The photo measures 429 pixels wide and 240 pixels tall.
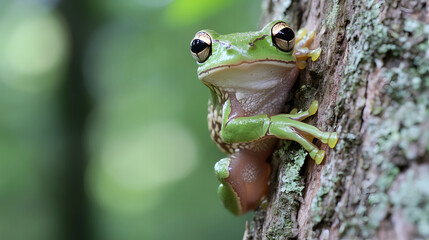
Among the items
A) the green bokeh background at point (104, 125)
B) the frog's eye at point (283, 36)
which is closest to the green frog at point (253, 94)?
the frog's eye at point (283, 36)

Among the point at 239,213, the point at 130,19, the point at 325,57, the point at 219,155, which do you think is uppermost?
the point at 130,19

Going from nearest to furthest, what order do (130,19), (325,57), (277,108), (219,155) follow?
(325,57) < (277,108) < (130,19) < (219,155)

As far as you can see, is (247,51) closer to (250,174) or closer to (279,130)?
(279,130)

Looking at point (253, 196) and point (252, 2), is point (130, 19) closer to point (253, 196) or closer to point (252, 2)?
point (252, 2)

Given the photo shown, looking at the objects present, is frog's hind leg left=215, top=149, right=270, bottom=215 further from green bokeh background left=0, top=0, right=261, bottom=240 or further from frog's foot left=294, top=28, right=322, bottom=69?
green bokeh background left=0, top=0, right=261, bottom=240

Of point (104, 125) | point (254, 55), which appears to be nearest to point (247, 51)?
point (254, 55)

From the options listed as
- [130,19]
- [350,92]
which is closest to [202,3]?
[350,92]

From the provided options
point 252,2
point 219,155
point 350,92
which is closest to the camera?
point 350,92

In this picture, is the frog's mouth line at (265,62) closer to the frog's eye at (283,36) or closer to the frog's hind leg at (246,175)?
the frog's eye at (283,36)
